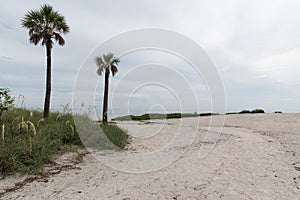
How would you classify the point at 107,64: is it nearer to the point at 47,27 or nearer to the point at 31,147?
the point at 47,27

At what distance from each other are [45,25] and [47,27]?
0.13 metres

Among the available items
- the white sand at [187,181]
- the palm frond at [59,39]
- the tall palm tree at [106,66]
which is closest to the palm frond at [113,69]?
the tall palm tree at [106,66]

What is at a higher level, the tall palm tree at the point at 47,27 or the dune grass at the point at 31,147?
the tall palm tree at the point at 47,27

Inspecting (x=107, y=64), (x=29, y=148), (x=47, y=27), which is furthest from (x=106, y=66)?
(x=29, y=148)

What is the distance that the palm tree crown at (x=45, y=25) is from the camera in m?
10.1

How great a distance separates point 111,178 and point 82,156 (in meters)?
1.36

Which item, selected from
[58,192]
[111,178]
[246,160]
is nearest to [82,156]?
[111,178]

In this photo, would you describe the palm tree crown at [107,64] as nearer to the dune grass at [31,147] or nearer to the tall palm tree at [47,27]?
the tall palm tree at [47,27]


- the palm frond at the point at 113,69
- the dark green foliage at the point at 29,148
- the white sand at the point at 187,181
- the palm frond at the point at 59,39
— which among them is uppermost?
the palm frond at the point at 59,39

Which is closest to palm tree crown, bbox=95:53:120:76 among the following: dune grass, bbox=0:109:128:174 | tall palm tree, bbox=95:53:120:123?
tall palm tree, bbox=95:53:120:123

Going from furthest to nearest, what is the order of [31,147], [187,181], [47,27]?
[47,27] → [31,147] → [187,181]

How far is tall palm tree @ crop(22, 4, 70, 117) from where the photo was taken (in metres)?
10.1

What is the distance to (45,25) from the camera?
408 inches

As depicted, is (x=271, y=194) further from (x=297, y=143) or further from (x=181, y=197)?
(x=297, y=143)
